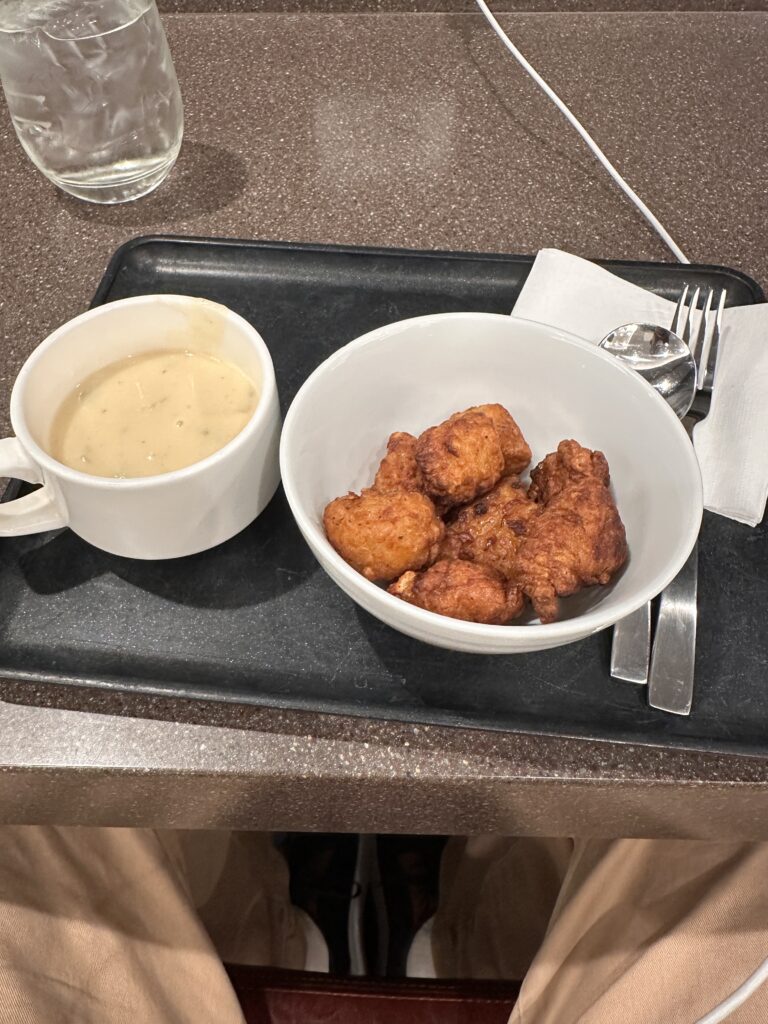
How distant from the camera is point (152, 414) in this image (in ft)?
2.15

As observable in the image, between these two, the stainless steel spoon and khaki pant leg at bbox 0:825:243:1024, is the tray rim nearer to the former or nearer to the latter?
the stainless steel spoon

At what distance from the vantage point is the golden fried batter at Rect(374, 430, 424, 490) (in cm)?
66

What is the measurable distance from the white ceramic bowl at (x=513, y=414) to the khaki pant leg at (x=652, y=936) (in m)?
0.29

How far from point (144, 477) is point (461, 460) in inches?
9.3

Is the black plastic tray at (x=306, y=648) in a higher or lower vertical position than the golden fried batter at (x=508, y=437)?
lower

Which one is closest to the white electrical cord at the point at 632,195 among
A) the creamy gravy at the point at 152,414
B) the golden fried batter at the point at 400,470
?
the golden fried batter at the point at 400,470

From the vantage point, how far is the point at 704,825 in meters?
0.60

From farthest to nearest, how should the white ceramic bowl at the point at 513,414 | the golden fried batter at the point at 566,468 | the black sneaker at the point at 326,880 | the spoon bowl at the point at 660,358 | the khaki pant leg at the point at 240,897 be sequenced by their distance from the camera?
the black sneaker at the point at 326,880, the khaki pant leg at the point at 240,897, the spoon bowl at the point at 660,358, the golden fried batter at the point at 566,468, the white ceramic bowl at the point at 513,414

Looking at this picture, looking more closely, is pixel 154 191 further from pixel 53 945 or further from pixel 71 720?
pixel 53 945

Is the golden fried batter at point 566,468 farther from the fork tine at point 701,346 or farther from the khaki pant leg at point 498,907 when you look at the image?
the khaki pant leg at point 498,907

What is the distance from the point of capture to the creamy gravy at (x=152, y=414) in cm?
63

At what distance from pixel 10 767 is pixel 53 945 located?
8.4 inches

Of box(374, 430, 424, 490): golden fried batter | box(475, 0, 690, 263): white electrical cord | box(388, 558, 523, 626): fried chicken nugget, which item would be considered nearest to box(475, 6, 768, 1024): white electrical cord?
box(475, 0, 690, 263): white electrical cord

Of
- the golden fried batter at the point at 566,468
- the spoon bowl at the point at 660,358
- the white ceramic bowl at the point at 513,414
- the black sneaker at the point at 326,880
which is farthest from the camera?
the black sneaker at the point at 326,880
